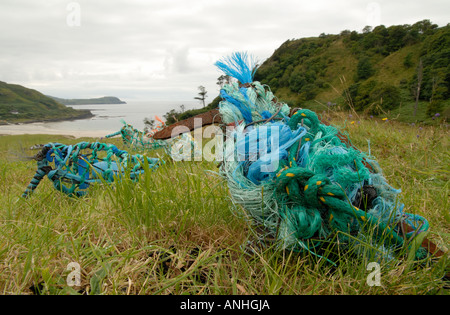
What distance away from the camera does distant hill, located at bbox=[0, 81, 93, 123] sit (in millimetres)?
80938

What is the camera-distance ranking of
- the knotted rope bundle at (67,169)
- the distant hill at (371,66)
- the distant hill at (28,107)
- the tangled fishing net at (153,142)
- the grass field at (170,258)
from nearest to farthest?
the grass field at (170,258) → the knotted rope bundle at (67,169) → the tangled fishing net at (153,142) → the distant hill at (371,66) → the distant hill at (28,107)

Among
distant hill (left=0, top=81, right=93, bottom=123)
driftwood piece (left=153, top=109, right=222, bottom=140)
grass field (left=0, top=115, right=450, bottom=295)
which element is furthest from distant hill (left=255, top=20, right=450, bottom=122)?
distant hill (left=0, top=81, right=93, bottom=123)

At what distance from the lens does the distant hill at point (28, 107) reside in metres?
80.9

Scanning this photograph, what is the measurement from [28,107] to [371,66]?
10465cm

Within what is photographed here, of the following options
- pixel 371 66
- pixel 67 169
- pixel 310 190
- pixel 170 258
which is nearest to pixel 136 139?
pixel 67 169

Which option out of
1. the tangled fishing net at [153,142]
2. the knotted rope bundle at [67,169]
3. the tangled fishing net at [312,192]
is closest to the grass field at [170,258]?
the tangled fishing net at [312,192]

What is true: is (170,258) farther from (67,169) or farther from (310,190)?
(67,169)

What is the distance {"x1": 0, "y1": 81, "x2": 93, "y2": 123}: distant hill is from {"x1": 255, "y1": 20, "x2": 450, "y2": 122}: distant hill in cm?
7130

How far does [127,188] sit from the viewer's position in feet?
5.49

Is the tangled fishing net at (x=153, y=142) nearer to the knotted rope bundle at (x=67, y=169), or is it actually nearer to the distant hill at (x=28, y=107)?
the knotted rope bundle at (x=67, y=169)

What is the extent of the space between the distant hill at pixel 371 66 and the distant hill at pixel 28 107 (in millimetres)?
71295

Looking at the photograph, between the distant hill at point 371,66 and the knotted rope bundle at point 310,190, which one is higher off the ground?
the distant hill at point 371,66

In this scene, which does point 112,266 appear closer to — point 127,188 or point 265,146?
point 127,188
